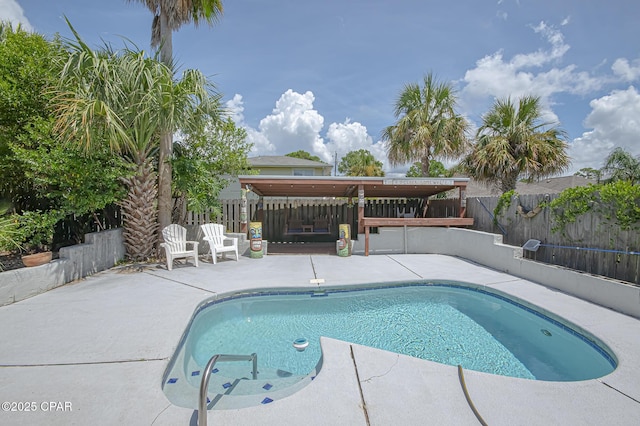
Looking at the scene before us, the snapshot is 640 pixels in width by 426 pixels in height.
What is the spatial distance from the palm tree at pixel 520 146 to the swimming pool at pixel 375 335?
6826mm

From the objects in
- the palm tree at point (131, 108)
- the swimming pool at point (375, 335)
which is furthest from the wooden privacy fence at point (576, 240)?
the palm tree at point (131, 108)

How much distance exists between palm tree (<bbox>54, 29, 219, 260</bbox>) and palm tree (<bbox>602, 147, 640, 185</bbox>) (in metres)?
23.9

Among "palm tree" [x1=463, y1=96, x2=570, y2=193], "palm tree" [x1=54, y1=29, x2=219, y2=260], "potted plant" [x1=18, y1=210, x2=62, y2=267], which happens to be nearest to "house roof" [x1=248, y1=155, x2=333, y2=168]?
"palm tree" [x1=463, y1=96, x2=570, y2=193]

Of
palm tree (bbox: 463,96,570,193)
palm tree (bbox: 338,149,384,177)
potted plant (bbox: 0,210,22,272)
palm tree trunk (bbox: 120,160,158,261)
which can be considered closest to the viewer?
potted plant (bbox: 0,210,22,272)

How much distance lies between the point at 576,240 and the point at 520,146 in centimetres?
614

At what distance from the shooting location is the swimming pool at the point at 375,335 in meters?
3.21

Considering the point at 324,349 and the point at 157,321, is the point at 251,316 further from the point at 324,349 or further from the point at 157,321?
the point at 324,349

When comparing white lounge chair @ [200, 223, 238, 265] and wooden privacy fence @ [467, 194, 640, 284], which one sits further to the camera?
white lounge chair @ [200, 223, 238, 265]

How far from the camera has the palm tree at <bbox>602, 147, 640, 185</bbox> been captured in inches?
676

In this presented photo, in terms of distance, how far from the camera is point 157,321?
4035mm

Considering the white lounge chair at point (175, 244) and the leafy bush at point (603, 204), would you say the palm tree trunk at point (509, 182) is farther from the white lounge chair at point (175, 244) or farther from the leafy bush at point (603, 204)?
the white lounge chair at point (175, 244)

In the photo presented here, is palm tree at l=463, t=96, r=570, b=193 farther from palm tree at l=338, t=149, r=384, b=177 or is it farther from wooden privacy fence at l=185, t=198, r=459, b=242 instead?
palm tree at l=338, t=149, r=384, b=177

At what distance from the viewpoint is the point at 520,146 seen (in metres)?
10.6

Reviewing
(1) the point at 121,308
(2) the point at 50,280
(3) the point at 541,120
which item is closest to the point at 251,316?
(1) the point at 121,308
